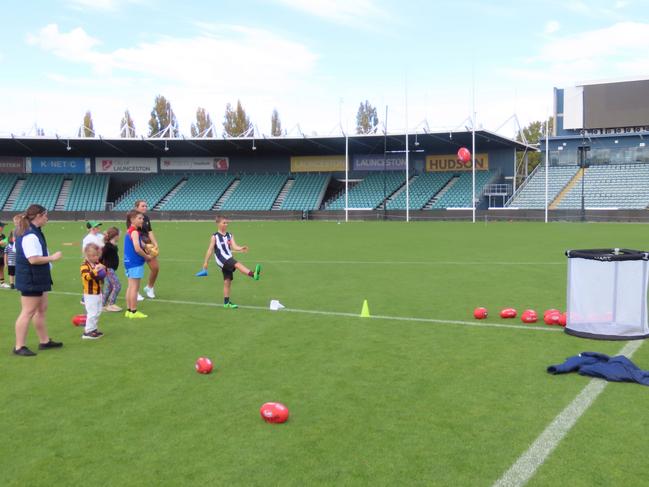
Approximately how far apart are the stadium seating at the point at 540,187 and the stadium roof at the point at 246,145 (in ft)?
11.0

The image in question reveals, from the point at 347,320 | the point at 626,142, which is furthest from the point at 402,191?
the point at 347,320

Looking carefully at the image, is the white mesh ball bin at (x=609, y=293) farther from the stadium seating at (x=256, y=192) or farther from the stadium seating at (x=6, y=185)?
the stadium seating at (x=6, y=185)

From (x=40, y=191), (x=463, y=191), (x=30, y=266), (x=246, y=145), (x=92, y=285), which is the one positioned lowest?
(x=92, y=285)

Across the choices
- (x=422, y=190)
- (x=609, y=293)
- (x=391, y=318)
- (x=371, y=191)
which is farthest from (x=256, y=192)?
(x=609, y=293)

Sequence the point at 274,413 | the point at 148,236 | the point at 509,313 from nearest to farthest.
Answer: the point at 274,413
the point at 509,313
the point at 148,236

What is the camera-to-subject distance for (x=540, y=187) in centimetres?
5606

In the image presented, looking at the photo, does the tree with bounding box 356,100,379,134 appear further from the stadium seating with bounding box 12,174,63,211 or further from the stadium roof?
the stadium seating with bounding box 12,174,63,211

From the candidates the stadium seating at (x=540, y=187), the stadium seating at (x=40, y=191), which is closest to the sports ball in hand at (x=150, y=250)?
the stadium seating at (x=540, y=187)

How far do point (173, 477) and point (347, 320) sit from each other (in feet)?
18.3

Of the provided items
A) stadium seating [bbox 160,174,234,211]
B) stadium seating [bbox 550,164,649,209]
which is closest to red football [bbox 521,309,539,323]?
stadium seating [bbox 550,164,649,209]

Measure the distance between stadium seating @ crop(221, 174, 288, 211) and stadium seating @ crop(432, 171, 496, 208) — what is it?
17165 millimetres

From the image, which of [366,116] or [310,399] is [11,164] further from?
[310,399]

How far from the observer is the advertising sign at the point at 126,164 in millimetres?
67375

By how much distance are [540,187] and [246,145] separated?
28.8m
